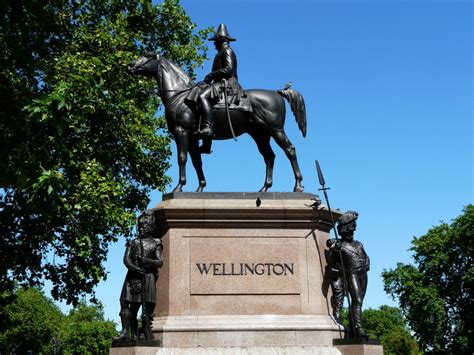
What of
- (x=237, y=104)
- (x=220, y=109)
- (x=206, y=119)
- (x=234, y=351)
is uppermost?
(x=237, y=104)

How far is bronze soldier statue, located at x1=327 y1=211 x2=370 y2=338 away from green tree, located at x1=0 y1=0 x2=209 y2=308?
23.2ft

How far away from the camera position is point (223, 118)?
41.2 ft

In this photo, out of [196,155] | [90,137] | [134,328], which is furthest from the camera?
[90,137]

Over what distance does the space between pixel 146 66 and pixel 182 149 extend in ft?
6.29

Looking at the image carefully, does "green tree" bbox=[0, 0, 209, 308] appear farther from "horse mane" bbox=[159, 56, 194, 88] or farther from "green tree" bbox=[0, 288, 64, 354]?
"green tree" bbox=[0, 288, 64, 354]

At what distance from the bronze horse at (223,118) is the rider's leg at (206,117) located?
250 millimetres

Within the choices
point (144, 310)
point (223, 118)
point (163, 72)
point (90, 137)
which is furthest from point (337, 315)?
point (90, 137)

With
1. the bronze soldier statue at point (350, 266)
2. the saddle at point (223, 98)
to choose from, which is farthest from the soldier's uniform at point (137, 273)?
the bronze soldier statue at point (350, 266)

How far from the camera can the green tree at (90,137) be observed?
61.6 ft

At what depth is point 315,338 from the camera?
11.0m

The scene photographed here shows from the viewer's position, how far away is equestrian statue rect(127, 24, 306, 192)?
1246cm

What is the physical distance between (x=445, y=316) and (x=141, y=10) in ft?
103

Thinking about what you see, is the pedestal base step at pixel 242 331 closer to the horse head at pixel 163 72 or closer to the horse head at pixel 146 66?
the horse head at pixel 163 72

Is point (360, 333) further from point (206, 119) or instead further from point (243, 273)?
point (206, 119)
